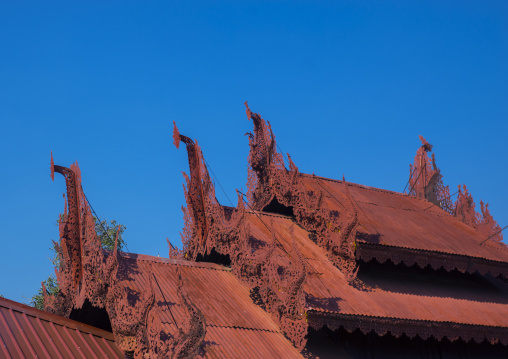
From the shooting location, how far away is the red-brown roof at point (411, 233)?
1245 cm

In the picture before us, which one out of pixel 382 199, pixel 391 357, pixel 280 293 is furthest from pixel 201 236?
pixel 382 199

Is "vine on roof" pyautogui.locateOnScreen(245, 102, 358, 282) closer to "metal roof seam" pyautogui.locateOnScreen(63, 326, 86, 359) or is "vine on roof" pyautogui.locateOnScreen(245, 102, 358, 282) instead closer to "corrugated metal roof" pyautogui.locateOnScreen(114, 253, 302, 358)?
"corrugated metal roof" pyautogui.locateOnScreen(114, 253, 302, 358)

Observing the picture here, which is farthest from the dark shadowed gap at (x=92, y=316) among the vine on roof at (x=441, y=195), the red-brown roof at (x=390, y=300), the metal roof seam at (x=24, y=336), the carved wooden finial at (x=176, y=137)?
the vine on roof at (x=441, y=195)

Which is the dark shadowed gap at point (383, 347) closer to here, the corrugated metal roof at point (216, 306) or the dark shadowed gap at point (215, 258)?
the corrugated metal roof at point (216, 306)

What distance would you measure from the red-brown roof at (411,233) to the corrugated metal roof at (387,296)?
1.72 ft

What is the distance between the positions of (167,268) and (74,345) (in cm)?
271

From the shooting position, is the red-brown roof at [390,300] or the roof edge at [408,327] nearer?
the roof edge at [408,327]

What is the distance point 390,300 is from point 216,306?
10.9 feet

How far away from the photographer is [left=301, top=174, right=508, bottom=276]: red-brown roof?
12445 mm

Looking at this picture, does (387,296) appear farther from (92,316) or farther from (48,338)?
(48,338)

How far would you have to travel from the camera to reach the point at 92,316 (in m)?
9.62

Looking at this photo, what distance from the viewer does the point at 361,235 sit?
12.4m

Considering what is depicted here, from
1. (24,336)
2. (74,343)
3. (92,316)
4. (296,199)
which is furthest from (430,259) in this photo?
(24,336)

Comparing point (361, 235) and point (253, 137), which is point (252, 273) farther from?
point (253, 137)
